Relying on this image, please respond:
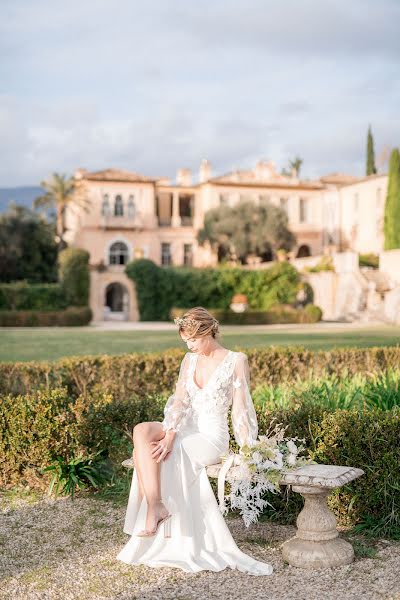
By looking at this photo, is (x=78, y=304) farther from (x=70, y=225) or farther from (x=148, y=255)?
(x=70, y=225)

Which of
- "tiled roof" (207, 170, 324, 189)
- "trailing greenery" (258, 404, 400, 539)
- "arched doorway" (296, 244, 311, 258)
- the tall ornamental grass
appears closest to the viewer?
"trailing greenery" (258, 404, 400, 539)

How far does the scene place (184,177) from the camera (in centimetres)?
5459

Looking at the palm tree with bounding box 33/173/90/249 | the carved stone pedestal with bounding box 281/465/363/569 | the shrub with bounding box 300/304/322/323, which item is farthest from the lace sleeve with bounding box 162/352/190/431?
the palm tree with bounding box 33/173/90/249

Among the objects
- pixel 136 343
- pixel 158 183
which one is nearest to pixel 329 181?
pixel 158 183

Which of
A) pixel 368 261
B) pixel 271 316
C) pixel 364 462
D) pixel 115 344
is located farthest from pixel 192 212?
pixel 364 462

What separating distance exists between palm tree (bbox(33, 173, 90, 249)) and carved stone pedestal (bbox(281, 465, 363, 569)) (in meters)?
46.3

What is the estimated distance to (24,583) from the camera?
3.90 m

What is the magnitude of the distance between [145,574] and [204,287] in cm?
3716

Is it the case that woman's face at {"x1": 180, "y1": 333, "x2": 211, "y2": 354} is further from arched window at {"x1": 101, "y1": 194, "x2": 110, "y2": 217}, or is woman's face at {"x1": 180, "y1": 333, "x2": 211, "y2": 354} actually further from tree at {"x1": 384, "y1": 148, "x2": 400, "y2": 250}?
arched window at {"x1": 101, "y1": 194, "x2": 110, "y2": 217}

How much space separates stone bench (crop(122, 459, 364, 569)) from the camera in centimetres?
406

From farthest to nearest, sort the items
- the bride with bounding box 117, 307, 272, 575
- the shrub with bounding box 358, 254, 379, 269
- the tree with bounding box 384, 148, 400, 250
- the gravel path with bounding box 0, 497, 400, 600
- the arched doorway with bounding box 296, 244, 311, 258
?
1. the arched doorway with bounding box 296, 244, 311, 258
2. the shrub with bounding box 358, 254, 379, 269
3. the tree with bounding box 384, 148, 400, 250
4. the bride with bounding box 117, 307, 272, 575
5. the gravel path with bounding box 0, 497, 400, 600

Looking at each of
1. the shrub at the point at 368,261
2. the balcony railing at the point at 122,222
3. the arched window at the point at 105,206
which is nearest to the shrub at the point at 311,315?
the shrub at the point at 368,261

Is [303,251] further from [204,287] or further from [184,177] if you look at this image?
[204,287]

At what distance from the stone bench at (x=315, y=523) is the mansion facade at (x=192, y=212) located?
44.0 meters
